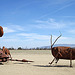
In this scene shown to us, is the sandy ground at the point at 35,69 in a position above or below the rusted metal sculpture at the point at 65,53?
below

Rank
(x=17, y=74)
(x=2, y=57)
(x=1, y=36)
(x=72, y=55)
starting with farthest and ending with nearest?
(x=1, y=36) → (x=2, y=57) → (x=72, y=55) → (x=17, y=74)

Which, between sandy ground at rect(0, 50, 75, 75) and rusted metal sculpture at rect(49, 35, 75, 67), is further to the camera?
rusted metal sculpture at rect(49, 35, 75, 67)

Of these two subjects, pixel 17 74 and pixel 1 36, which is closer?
pixel 17 74

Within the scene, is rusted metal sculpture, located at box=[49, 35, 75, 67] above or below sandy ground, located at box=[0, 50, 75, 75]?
above

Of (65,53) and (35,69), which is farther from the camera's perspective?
(65,53)

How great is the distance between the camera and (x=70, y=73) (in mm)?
10812

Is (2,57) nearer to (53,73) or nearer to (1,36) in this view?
(1,36)

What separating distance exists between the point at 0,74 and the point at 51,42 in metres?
5.89

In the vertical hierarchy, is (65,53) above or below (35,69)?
above

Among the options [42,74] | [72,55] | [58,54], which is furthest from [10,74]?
[72,55]

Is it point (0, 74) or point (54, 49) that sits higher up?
point (54, 49)

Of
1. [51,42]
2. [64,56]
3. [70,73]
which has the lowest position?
[70,73]

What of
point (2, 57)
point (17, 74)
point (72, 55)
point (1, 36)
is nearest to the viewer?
point (17, 74)

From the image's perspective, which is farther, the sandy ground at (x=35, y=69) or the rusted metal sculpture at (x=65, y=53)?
the rusted metal sculpture at (x=65, y=53)
